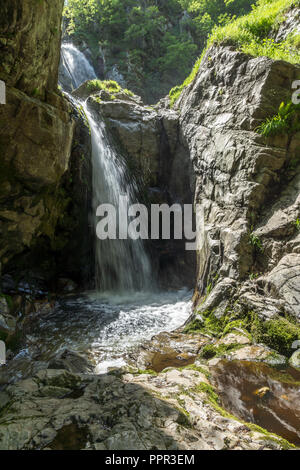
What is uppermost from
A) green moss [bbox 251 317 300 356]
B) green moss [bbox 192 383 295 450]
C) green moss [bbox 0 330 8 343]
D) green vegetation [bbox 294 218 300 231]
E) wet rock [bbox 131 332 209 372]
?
green vegetation [bbox 294 218 300 231]

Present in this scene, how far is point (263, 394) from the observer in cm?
273

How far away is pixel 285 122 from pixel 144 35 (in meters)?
21.8

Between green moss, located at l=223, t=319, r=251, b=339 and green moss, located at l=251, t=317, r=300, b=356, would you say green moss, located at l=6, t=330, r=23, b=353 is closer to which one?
green moss, located at l=223, t=319, r=251, b=339

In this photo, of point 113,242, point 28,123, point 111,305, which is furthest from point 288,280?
point 113,242

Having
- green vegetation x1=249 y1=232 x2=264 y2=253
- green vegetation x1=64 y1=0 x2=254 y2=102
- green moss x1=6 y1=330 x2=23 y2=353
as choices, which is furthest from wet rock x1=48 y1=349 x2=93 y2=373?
green vegetation x1=64 y1=0 x2=254 y2=102

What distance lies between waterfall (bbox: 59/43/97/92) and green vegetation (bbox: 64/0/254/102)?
1.51 metres

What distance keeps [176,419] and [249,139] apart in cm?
579

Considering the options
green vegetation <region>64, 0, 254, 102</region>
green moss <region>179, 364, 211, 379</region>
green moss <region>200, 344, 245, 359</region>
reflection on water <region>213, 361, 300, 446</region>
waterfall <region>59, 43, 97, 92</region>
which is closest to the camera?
reflection on water <region>213, 361, 300, 446</region>

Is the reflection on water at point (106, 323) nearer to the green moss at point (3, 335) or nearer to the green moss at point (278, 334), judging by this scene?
the green moss at point (3, 335)

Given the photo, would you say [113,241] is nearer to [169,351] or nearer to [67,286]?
[67,286]

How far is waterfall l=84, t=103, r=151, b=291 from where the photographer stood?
8977 millimetres
